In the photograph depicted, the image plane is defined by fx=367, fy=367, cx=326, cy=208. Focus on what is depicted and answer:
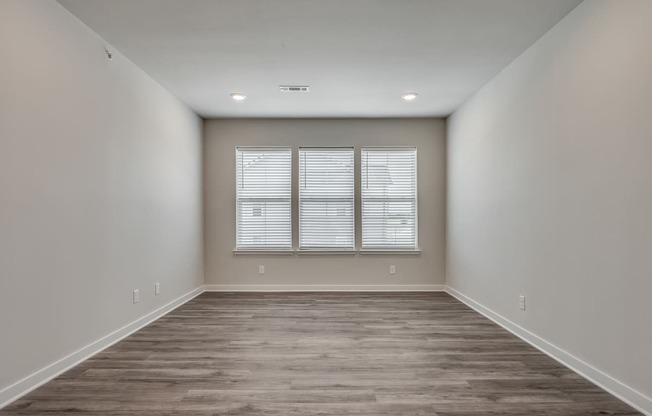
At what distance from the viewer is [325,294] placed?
5.16 m

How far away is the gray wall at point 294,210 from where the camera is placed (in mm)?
5402

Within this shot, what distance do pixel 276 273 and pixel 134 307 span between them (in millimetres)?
2187

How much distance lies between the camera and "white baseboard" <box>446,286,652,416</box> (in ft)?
6.72

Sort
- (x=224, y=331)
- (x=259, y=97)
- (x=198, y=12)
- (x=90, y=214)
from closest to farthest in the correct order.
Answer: (x=198, y=12)
(x=90, y=214)
(x=224, y=331)
(x=259, y=97)

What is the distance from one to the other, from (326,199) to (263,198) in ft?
3.07

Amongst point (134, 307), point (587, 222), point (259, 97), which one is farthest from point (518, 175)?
point (134, 307)

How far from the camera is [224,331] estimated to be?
3.49 meters

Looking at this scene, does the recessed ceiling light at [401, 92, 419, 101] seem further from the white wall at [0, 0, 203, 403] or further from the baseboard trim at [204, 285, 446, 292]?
the white wall at [0, 0, 203, 403]

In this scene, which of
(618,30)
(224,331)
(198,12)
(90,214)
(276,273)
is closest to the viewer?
(618,30)

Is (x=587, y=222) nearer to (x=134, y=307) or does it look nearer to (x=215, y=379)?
(x=215, y=379)

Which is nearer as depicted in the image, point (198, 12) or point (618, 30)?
point (618, 30)

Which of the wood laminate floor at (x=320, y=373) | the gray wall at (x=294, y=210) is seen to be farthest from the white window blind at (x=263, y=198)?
the wood laminate floor at (x=320, y=373)

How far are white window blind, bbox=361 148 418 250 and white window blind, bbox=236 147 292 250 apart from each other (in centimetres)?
115

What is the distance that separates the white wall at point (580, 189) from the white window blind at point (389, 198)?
1538 millimetres
